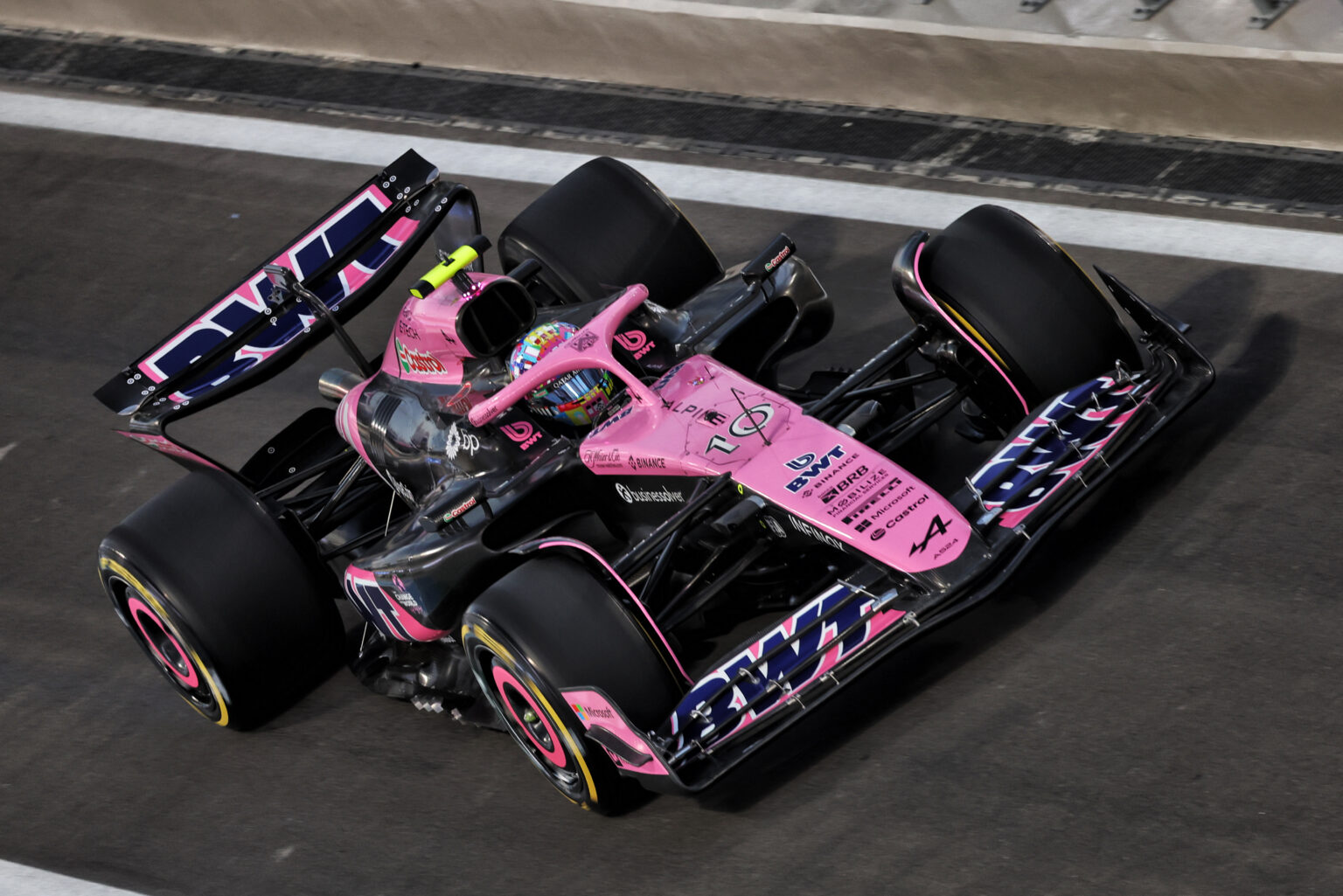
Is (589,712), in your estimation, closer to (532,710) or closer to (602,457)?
(532,710)

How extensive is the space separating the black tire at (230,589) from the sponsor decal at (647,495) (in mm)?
1209

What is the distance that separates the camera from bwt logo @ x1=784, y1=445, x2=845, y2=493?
5.38 m

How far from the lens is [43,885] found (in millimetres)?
5793

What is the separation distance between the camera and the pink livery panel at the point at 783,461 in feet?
17.1

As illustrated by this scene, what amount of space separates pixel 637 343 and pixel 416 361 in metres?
0.87

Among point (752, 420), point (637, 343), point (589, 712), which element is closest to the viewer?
point (589, 712)

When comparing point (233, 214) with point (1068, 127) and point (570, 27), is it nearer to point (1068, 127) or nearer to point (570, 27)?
point (570, 27)

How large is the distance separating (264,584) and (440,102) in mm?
5094

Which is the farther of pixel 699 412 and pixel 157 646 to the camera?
pixel 157 646

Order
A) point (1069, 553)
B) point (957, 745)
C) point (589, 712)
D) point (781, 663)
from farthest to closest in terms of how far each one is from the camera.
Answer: point (1069, 553)
point (957, 745)
point (781, 663)
point (589, 712)

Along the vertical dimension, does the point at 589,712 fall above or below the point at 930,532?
below

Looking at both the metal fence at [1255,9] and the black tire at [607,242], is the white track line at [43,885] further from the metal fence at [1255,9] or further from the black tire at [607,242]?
the metal fence at [1255,9]

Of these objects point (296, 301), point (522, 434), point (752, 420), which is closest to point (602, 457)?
point (522, 434)

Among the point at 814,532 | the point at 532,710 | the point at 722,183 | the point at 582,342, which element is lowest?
the point at 532,710
